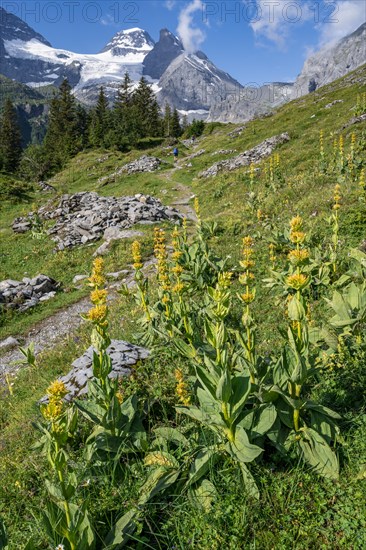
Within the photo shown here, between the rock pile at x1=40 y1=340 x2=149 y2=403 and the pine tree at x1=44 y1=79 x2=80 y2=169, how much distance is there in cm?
5791

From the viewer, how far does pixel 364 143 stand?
687 inches

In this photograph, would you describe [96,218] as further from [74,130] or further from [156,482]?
[74,130]

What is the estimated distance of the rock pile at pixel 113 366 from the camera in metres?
5.11

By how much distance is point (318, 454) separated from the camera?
2848 millimetres

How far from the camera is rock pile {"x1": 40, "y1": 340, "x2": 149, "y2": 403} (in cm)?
511

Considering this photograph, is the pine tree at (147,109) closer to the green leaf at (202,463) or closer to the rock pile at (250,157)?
the rock pile at (250,157)

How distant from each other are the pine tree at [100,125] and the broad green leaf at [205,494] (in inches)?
2445

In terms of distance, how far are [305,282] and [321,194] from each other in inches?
471

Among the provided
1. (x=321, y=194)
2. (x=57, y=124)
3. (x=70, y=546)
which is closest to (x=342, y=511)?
(x=70, y=546)

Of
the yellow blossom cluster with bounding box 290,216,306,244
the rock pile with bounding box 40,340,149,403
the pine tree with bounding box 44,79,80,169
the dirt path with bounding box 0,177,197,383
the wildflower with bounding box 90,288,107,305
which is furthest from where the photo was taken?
the pine tree with bounding box 44,79,80,169

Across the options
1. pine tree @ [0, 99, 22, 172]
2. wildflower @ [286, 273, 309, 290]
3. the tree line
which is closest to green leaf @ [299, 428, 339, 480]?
wildflower @ [286, 273, 309, 290]

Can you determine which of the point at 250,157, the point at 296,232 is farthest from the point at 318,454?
the point at 250,157

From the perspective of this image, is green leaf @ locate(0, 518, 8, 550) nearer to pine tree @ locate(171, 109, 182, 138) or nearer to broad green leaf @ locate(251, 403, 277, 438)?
broad green leaf @ locate(251, 403, 277, 438)

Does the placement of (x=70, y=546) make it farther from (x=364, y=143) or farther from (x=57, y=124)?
(x=57, y=124)
